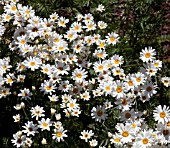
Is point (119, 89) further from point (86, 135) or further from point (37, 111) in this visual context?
point (37, 111)

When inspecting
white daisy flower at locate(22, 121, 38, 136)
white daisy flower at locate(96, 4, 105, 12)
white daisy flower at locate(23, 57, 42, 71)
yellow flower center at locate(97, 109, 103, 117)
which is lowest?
white daisy flower at locate(22, 121, 38, 136)

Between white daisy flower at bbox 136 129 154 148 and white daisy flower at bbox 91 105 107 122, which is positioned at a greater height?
white daisy flower at bbox 91 105 107 122

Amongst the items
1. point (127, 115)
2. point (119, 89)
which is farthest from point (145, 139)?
point (119, 89)

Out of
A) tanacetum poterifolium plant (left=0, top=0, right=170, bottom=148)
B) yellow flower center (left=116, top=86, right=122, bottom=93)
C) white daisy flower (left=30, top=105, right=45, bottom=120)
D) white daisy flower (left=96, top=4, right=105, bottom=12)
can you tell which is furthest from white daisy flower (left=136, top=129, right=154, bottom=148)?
white daisy flower (left=96, top=4, right=105, bottom=12)

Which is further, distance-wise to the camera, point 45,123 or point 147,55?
point 147,55

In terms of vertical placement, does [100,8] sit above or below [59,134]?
above

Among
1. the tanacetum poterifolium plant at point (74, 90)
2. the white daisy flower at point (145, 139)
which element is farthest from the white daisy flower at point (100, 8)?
the white daisy flower at point (145, 139)

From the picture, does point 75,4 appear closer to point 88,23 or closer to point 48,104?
point 88,23

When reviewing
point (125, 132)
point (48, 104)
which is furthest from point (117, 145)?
point (48, 104)

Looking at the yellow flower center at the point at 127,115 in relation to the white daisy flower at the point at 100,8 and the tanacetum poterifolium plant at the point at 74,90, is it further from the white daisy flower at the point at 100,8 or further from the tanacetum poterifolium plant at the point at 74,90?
the white daisy flower at the point at 100,8

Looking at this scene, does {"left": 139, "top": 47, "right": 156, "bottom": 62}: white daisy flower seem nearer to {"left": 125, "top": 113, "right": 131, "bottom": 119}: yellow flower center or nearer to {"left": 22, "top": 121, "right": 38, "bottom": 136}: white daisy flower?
{"left": 125, "top": 113, "right": 131, "bottom": 119}: yellow flower center
